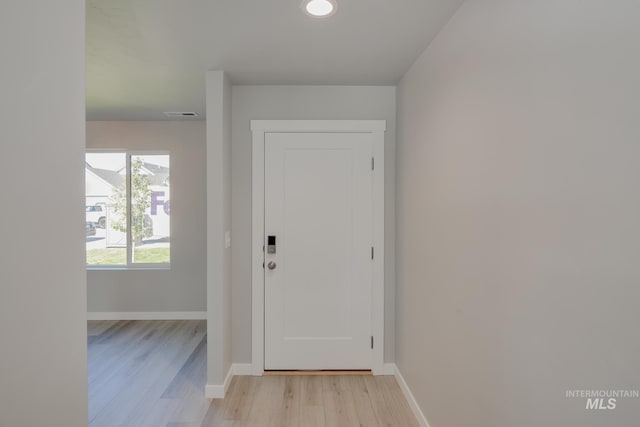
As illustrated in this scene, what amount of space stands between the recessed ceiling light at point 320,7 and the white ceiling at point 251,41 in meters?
0.04

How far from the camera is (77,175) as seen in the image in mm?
844

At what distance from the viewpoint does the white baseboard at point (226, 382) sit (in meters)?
2.35

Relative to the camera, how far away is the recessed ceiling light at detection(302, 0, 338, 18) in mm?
1567

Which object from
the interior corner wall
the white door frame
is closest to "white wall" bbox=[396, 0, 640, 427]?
the white door frame

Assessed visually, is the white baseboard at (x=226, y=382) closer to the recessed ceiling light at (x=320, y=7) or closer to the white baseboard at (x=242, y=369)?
the white baseboard at (x=242, y=369)

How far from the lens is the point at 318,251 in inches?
106

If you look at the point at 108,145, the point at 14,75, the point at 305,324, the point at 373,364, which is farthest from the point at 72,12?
the point at 108,145

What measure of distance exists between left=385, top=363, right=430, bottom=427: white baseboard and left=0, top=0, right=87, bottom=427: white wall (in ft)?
6.22

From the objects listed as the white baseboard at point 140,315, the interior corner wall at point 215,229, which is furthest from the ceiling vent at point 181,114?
the white baseboard at point 140,315

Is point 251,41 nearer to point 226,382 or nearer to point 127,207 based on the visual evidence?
point 226,382

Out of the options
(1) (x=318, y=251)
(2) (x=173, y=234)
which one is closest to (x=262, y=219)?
(1) (x=318, y=251)

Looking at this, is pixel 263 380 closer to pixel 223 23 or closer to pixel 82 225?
pixel 82 225

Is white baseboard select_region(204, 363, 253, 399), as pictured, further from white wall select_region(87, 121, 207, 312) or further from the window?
the window

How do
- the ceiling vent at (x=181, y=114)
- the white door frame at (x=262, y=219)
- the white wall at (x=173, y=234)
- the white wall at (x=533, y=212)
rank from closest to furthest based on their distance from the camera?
1. the white wall at (x=533, y=212)
2. the white door frame at (x=262, y=219)
3. the ceiling vent at (x=181, y=114)
4. the white wall at (x=173, y=234)
